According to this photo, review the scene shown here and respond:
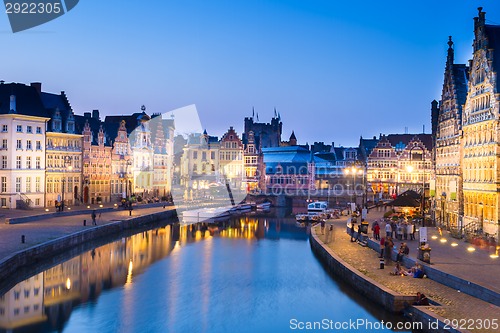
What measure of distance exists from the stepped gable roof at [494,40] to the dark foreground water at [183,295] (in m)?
15.6

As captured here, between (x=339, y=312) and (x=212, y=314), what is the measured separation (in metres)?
5.16

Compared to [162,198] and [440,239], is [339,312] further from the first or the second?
[162,198]

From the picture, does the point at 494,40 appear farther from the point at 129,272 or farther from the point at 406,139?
the point at 406,139

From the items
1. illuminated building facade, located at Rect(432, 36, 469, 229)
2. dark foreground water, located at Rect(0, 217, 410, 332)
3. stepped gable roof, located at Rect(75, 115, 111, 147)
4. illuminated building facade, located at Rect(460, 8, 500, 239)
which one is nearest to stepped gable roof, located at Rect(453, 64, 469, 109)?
illuminated building facade, located at Rect(432, 36, 469, 229)

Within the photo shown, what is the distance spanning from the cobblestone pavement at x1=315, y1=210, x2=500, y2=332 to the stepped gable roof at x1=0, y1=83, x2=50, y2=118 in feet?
113

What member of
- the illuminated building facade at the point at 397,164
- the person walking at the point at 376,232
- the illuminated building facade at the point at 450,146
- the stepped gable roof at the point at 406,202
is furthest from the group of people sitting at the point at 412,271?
the illuminated building facade at the point at 397,164

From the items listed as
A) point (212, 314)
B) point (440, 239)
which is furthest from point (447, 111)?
point (212, 314)

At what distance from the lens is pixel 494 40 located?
115ft

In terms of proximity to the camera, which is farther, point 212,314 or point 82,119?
point 82,119

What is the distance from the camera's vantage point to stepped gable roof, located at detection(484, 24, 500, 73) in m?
34.4

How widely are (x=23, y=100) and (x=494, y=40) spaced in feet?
136

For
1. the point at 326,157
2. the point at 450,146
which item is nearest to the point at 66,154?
the point at 450,146

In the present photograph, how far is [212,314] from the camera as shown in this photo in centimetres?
2398

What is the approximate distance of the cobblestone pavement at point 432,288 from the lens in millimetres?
18408
